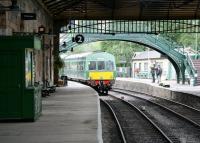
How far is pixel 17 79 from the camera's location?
1284 centimetres

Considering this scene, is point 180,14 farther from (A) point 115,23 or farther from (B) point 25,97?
(B) point 25,97

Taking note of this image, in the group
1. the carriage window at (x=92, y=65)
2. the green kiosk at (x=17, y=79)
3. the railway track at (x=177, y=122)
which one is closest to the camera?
the green kiosk at (x=17, y=79)

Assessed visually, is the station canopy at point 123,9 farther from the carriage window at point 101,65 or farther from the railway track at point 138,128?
the railway track at point 138,128

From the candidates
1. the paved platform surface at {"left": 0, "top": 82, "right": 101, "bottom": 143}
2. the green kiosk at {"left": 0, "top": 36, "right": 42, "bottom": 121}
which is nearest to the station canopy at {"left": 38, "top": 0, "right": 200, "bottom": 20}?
the paved platform surface at {"left": 0, "top": 82, "right": 101, "bottom": 143}

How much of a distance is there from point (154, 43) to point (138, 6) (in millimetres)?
12946

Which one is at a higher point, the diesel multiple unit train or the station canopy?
the station canopy

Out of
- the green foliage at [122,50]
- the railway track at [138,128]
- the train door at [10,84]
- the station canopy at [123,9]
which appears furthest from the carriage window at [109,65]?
the green foliage at [122,50]

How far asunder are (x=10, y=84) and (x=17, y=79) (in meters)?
Answer: 0.21

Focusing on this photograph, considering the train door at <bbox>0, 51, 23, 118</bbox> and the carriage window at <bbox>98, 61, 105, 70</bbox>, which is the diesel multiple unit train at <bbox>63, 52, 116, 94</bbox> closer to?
the carriage window at <bbox>98, 61, 105, 70</bbox>

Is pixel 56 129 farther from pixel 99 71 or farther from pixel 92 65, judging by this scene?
pixel 92 65

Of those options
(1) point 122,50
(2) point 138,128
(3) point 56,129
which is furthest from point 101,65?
(1) point 122,50

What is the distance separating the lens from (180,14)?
3222 centimetres

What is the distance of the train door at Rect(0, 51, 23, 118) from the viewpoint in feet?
41.9

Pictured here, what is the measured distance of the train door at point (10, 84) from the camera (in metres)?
12.8
